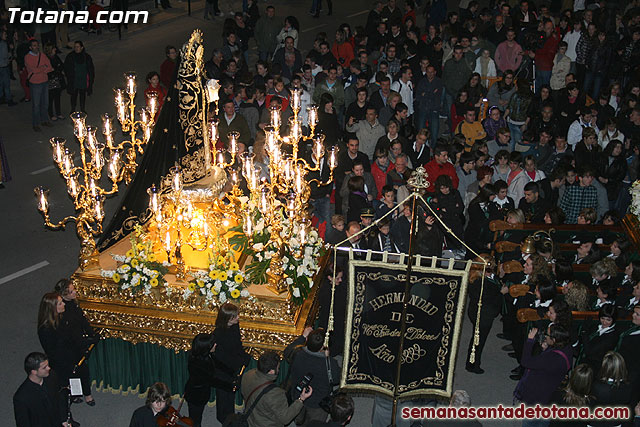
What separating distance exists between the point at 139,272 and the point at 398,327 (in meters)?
3.71

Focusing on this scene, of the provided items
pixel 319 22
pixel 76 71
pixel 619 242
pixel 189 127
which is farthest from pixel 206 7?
pixel 619 242

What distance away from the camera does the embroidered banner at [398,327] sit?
836 centimetres

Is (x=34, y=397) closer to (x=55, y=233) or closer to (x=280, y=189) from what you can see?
(x=280, y=189)

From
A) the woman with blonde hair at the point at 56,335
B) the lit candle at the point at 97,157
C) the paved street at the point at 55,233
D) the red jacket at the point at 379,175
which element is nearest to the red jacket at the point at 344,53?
the paved street at the point at 55,233

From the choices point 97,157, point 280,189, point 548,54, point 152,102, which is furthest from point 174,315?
point 548,54

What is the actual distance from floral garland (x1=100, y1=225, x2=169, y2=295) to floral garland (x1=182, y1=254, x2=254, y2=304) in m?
0.45

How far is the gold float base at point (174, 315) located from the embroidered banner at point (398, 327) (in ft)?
5.21

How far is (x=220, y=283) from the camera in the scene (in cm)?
1011

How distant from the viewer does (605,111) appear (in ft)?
55.1

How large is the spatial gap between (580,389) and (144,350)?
5.61 metres

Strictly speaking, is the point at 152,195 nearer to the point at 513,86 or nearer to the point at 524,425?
the point at 524,425

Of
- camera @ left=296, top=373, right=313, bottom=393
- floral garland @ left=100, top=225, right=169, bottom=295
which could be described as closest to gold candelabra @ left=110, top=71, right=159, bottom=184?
floral garland @ left=100, top=225, right=169, bottom=295

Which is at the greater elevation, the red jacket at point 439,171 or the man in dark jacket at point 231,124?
Result: the man in dark jacket at point 231,124

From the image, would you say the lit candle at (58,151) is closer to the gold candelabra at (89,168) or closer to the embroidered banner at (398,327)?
the gold candelabra at (89,168)
